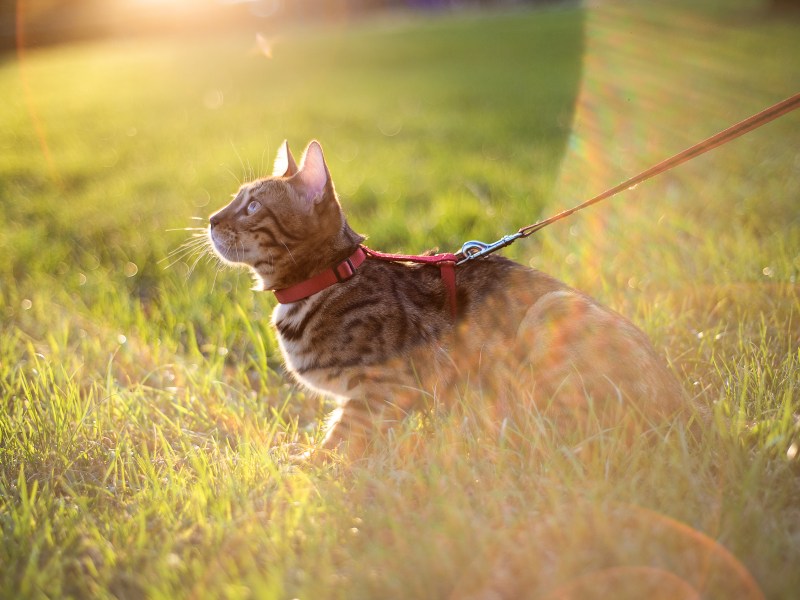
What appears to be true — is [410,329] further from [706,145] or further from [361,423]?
[706,145]

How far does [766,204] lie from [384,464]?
4.23m

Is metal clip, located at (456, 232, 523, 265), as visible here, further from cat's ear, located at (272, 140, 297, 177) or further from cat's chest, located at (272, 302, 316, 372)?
cat's ear, located at (272, 140, 297, 177)

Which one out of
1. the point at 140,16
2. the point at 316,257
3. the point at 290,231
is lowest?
the point at 316,257

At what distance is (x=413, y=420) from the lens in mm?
2578

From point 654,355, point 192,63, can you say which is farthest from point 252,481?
point 192,63

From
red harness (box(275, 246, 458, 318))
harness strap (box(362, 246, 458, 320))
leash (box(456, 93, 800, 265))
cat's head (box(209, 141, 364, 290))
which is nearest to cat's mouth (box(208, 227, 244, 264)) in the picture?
cat's head (box(209, 141, 364, 290))

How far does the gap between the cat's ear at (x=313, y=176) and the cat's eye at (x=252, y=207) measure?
0.20 m

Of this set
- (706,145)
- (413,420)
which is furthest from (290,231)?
(706,145)

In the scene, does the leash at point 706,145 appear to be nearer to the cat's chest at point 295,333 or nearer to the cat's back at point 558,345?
the cat's back at point 558,345

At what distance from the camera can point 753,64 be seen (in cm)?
1267

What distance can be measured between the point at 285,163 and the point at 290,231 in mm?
616

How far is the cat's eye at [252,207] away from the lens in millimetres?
2955

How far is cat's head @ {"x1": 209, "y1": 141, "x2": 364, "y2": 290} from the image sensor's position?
2854 mm

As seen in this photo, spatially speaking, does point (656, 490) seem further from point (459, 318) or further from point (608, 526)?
point (459, 318)
